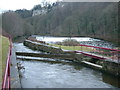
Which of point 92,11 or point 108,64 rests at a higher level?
point 92,11

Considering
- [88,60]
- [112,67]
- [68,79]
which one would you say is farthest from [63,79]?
[88,60]

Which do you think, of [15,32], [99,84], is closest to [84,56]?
[99,84]

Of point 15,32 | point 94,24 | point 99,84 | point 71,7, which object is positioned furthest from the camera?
point 71,7

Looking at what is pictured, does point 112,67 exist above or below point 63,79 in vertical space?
above

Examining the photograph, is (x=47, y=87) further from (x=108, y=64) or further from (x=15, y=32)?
(x=15, y=32)

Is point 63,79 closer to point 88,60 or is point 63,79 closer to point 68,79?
point 68,79

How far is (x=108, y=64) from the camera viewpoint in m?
13.5

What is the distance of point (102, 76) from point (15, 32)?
58904mm

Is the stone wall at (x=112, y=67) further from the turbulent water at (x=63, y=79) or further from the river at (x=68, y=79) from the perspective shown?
the turbulent water at (x=63, y=79)

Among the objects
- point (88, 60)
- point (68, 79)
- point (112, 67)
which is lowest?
point (68, 79)

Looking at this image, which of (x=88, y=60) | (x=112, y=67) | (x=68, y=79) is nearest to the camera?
(x=68, y=79)

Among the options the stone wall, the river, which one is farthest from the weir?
the river

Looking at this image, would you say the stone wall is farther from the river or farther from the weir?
the river

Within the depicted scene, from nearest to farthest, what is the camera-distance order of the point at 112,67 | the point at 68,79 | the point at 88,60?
1. the point at 68,79
2. the point at 112,67
3. the point at 88,60
